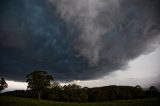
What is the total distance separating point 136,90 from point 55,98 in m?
50.8

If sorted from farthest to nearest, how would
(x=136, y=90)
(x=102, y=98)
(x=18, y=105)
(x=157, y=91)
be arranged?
(x=157, y=91)
(x=136, y=90)
(x=102, y=98)
(x=18, y=105)

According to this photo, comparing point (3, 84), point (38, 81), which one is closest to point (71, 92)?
point (38, 81)

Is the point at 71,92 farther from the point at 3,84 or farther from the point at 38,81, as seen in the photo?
the point at 3,84

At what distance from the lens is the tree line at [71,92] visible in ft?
357

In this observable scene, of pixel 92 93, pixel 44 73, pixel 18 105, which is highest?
pixel 44 73

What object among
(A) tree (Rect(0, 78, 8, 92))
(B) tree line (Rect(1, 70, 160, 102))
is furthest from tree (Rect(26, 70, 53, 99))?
(A) tree (Rect(0, 78, 8, 92))

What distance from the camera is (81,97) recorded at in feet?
370

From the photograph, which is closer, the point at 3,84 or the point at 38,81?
the point at 38,81

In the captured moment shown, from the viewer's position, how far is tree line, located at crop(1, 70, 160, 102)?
357ft

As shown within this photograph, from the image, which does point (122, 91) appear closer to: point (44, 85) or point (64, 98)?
point (64, 98)

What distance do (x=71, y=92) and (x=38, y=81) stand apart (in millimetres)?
21546

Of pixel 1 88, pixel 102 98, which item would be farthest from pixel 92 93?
pixel 1 88

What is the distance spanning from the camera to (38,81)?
108 meters

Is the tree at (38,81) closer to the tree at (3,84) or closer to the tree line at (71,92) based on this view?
the tree line at (71,92)
